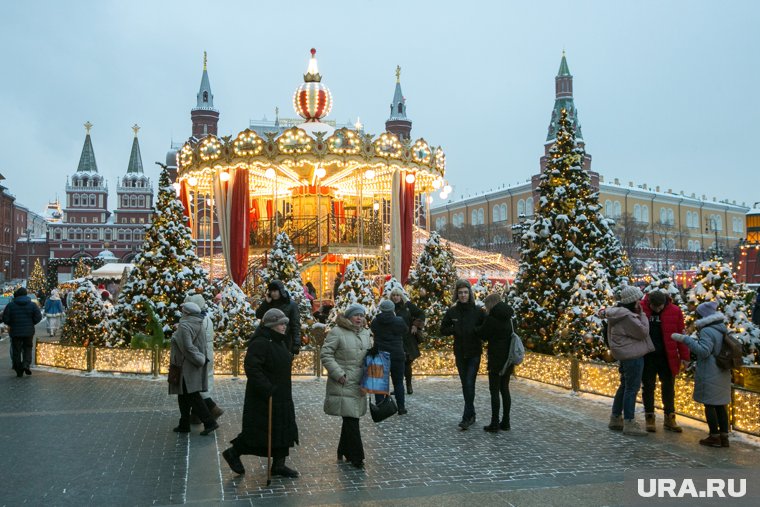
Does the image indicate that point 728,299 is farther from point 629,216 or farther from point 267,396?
point 629,216

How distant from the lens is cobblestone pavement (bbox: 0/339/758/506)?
541cm

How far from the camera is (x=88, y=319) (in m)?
14.8

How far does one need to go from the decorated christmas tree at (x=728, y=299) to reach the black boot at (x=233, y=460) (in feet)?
21.6

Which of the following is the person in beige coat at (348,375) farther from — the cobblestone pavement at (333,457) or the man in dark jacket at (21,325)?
the man in dark jacket at (21,325)

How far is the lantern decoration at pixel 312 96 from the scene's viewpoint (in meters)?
23.3

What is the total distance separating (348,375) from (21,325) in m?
8.44

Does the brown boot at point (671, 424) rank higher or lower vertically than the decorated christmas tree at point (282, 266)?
lower

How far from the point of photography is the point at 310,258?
23109 millimetres

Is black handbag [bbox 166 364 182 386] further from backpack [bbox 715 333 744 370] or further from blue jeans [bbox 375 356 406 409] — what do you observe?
backpack [bbox 715 333 744 370]

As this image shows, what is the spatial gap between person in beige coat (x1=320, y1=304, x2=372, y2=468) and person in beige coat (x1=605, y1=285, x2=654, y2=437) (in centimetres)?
292

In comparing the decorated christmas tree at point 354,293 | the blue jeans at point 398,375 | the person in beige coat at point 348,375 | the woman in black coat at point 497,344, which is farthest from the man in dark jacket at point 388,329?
the decorated christmas tree at point 354,293

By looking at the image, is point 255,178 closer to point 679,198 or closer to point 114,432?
point 114,432

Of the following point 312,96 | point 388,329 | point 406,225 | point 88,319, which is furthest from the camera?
point 312,96

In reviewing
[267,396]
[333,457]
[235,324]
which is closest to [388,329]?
[333,457]
